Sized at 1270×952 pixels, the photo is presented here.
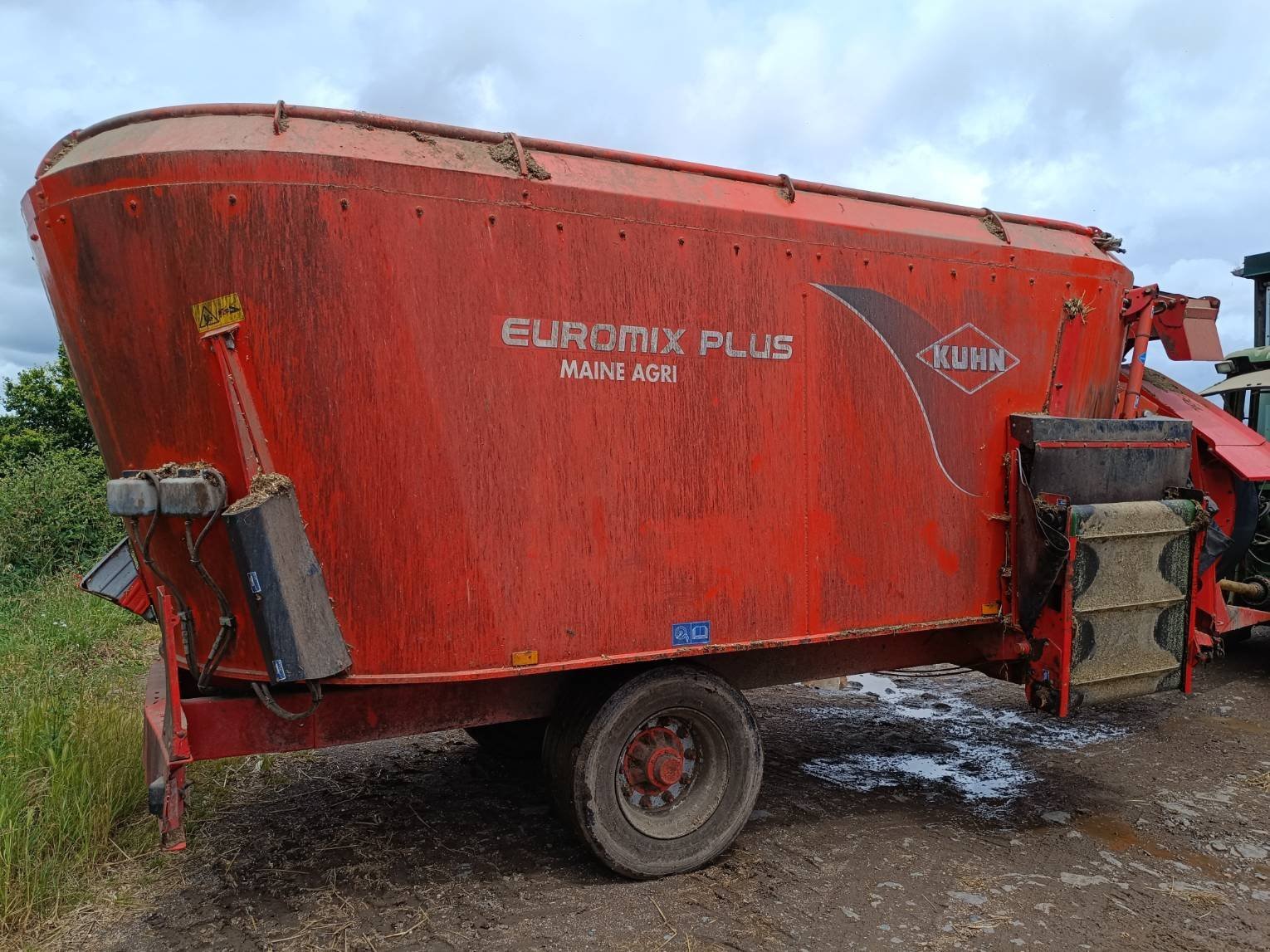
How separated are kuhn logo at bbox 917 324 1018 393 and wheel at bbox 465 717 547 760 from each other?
8.86 feet

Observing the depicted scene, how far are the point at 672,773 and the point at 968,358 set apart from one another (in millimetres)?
2329

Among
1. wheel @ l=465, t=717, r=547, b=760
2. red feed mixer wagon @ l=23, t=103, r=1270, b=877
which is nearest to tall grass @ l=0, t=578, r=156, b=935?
red feed mixer wagon @ l=23, t=103, r=1270, b=877

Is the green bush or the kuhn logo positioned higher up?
the kuhn logo

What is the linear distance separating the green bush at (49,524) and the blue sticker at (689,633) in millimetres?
8515

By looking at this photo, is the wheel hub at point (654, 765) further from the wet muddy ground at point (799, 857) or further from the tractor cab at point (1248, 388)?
the tractor cab at point (1248, 388)

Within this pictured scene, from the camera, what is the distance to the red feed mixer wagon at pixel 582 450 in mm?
3135

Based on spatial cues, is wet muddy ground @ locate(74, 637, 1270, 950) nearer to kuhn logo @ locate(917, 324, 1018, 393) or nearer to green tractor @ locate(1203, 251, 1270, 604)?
green tractor @ locate(1203, 251, 1270, 604)

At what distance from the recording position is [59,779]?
13.4 feet

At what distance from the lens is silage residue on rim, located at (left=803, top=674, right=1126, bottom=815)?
16.7 feet

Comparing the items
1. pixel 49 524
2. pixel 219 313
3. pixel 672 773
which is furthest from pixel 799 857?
pixel 49 524

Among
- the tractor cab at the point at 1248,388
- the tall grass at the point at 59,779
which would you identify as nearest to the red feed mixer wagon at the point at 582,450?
the tall grass at the point at 59,779

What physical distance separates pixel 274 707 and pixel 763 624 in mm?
1914

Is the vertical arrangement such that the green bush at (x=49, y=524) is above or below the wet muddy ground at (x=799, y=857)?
above

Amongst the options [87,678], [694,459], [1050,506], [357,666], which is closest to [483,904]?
[357,666]
